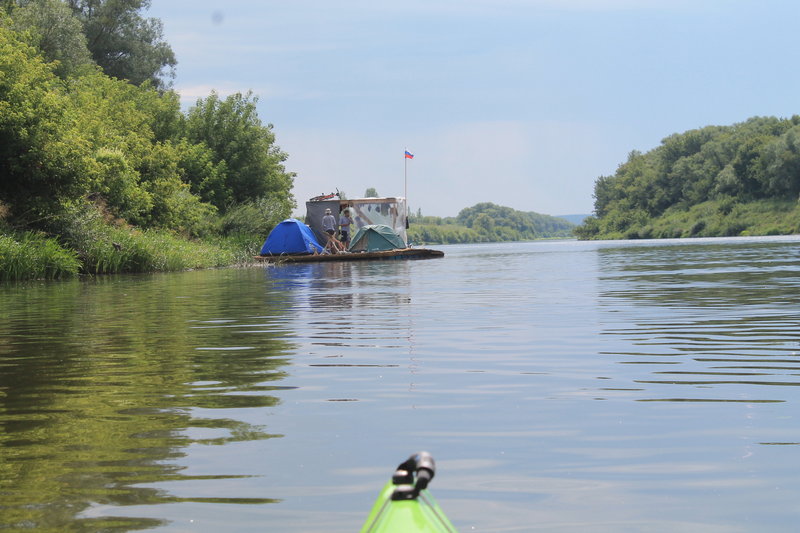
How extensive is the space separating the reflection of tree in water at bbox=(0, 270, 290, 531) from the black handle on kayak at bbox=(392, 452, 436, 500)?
1970 millimetres

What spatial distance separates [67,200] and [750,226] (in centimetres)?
10747

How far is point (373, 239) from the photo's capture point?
45.4 m

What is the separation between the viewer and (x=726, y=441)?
211 inches

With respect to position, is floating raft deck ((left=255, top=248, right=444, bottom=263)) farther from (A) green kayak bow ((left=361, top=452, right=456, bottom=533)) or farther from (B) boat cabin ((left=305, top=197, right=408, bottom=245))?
(A) green kayak bow ((left=361, top=452, right=456, bottom=533))

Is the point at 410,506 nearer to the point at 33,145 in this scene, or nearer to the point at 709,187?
the point at 33,145

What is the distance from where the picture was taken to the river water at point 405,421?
4223 millimetres

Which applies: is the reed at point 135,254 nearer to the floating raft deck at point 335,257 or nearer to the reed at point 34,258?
the reed at point 34,258

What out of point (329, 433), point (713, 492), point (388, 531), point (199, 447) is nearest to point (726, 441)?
point (713, 492)

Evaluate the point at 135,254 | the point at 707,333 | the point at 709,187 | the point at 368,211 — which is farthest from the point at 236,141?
the point at 709,187

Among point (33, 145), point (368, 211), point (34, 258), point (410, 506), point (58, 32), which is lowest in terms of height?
point (410, 506)

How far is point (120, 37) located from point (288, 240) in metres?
47.2

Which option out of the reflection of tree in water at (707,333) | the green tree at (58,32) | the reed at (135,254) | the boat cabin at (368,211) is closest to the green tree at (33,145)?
the reed at (135,254)

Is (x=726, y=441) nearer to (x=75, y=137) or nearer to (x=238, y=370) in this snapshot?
(x=238, y=370)

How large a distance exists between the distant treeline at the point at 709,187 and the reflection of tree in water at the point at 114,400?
115679mm
